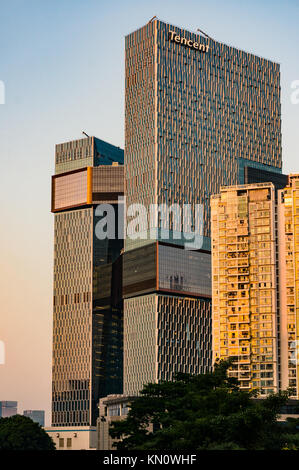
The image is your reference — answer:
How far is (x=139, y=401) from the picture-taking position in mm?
147250

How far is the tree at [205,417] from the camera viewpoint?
10900cm

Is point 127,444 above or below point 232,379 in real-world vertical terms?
below

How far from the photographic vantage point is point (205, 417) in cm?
11619

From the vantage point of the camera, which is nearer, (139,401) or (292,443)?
(292,443)

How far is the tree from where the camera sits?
358 ft

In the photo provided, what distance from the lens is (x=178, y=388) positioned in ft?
472
